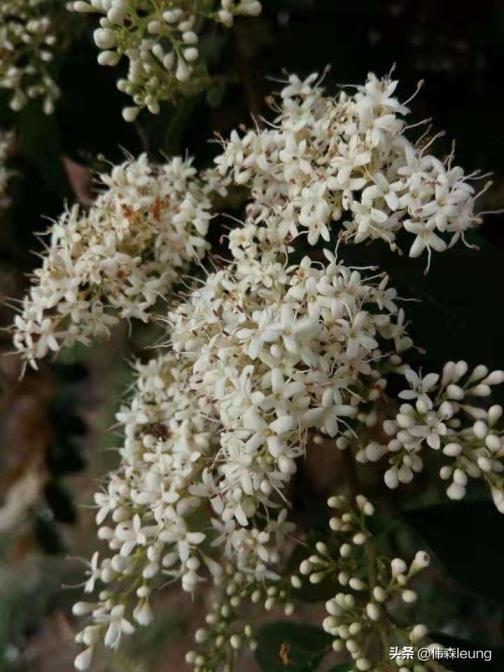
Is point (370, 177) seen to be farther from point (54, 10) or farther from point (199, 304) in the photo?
point (54, 10)

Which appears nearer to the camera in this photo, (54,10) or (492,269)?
(492,269)

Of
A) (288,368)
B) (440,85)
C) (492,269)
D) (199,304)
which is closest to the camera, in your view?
(288,368)

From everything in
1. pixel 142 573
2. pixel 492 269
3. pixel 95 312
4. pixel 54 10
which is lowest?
pixel 142 573

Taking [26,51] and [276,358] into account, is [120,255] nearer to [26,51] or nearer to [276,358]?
[276,358]

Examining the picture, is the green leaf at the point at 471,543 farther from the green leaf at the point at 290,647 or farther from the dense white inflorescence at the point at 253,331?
the green leaf at the point at 290,647

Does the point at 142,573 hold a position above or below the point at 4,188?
below

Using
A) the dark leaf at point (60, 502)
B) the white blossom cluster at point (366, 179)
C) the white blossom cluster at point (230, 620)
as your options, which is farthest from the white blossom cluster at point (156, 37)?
the dark leaf at point (60, 502)

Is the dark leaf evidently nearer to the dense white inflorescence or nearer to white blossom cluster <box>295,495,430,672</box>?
the dense white inflorescence

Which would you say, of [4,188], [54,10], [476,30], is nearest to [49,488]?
[4,188]
